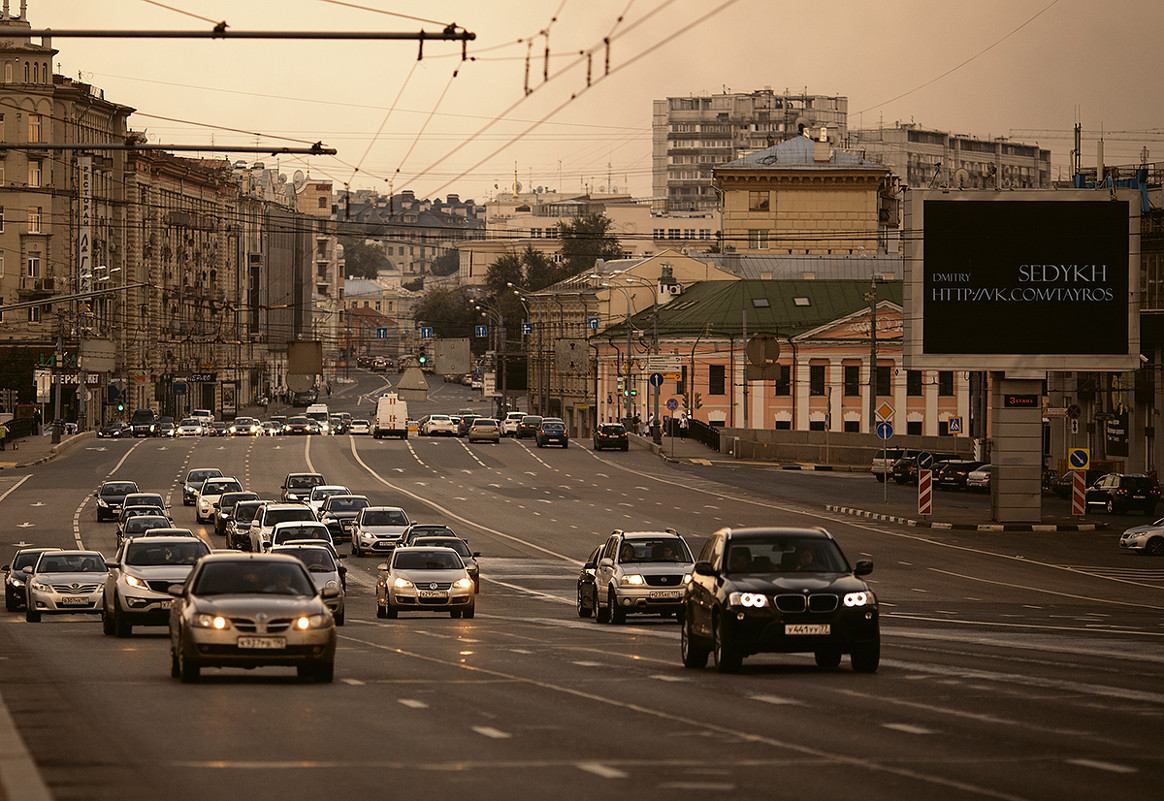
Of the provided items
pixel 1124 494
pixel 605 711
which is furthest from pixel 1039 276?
pixel 605 711

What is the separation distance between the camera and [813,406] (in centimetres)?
11512

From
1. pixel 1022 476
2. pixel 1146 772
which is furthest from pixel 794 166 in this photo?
pixel 1146 772

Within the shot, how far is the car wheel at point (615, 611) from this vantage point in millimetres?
30109

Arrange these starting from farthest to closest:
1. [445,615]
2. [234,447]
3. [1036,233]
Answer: [234,447]
[1036,233]
[445,615]

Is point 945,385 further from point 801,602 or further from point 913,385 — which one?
point 801,602

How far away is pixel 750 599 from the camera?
1853 cm

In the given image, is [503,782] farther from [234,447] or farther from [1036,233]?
[234,447]

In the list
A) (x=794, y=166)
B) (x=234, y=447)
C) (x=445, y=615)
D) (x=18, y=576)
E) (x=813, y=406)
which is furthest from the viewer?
(x=794, y=166)

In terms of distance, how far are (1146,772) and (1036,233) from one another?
1768 inches

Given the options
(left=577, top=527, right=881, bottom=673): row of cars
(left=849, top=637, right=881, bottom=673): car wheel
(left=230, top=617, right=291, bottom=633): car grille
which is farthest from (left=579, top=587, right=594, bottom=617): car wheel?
(left=230, top=617, right=291, bottom=633): car grille

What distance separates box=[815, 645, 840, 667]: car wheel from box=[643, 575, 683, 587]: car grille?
32.7 ft

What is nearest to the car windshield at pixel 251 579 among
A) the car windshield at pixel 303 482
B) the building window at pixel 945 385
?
the car windshield at pixel 303 482

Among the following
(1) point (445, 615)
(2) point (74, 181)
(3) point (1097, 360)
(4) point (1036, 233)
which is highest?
(2) point (74, 181)

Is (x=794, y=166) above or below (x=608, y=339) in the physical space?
above
